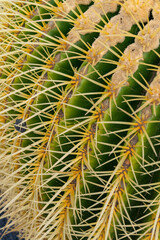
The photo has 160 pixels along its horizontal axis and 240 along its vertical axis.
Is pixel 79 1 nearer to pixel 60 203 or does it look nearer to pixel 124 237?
pixel 60 203

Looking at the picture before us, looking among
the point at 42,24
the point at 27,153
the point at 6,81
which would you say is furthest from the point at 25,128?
the point at 42,24

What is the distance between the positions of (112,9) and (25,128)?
1.65 ft

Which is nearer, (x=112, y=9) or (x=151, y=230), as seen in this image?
(x=151, y=230)

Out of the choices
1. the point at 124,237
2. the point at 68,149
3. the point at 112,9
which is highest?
the point at 112,9

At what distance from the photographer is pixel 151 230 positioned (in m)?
0.98

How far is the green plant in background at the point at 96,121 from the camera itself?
→ 951mm

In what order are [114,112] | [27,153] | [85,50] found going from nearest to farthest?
1. [114,112]
2. [85,50]
3. [27,153]

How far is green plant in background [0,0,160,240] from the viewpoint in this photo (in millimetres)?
951

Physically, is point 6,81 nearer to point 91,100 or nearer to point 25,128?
point 25,128

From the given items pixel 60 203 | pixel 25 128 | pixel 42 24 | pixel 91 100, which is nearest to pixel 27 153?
pixel 25 128

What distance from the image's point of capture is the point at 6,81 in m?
1.33

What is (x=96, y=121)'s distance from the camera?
1.02m

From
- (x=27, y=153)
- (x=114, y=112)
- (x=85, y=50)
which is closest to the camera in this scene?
(x=114, y=112)

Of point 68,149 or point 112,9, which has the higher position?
point 112,9
